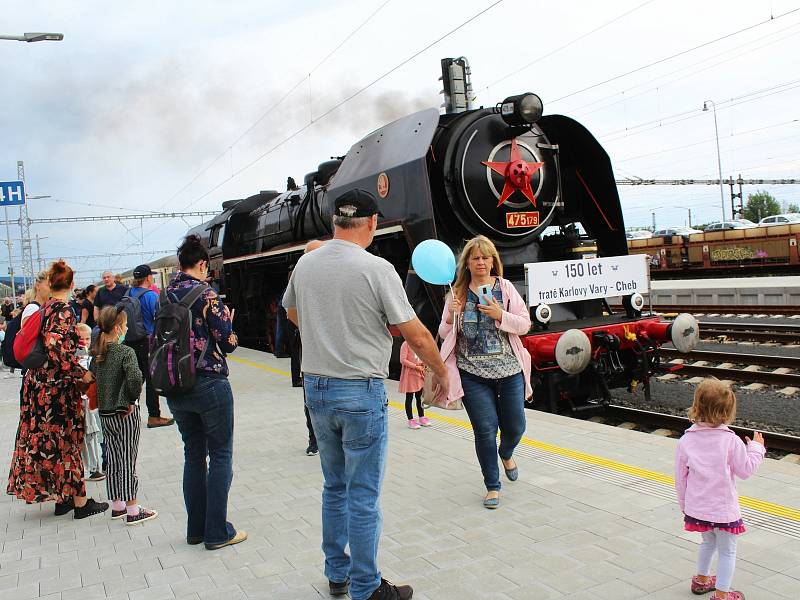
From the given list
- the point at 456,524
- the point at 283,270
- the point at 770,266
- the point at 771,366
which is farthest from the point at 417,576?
the point at 770,266

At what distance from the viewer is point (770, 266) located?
78.3 feet

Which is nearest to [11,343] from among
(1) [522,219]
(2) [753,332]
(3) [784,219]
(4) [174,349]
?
(4) [174,349]

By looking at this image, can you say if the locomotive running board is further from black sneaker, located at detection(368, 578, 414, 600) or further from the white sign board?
black sneaker, located at detection(368, 578, 414, 600)

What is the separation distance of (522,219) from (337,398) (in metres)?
5.00

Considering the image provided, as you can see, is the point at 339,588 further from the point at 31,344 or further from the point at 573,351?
the point at 573,351

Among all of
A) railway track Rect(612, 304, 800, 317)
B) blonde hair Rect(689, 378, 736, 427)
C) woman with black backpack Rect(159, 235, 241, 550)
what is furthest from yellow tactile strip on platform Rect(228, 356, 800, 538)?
railway track Rect(612, 304, 800, 317)

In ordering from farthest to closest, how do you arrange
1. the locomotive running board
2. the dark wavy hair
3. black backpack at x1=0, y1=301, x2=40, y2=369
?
the locomotive running board, black backpack at x1=0, y1=301, x2=40, y2=369, the dark wavy hair

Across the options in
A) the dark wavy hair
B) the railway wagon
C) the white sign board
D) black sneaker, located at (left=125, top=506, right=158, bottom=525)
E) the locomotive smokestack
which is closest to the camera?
the dark wavy hair

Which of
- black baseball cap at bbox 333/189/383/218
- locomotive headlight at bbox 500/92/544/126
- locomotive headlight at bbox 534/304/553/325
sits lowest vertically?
locomotive headlight at bbox 534/304/553/325

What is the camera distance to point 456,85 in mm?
8312

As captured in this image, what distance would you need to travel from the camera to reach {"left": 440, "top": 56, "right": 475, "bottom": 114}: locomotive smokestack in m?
8.23

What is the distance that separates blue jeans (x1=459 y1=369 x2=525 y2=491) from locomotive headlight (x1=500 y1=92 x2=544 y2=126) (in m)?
3.69

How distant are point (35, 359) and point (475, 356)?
8.90ft

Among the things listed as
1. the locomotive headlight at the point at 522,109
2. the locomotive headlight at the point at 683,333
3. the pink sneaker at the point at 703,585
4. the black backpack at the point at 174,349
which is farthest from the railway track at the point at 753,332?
the black backpack at the point at 174,349
